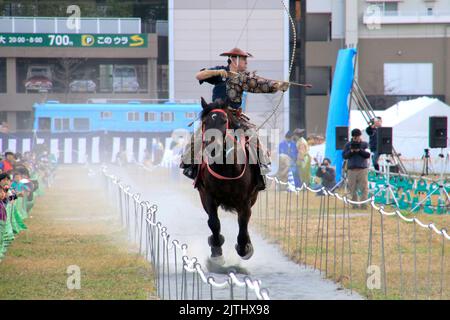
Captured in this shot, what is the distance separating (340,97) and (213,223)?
16035 mm

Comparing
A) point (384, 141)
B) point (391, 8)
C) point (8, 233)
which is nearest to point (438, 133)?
point (384, 141)

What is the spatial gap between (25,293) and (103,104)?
37170mm

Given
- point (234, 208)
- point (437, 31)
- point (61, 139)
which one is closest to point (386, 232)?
point (234, 208)

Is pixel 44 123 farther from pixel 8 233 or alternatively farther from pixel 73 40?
pixel 8 233

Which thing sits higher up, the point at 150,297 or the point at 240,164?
the point at 240,164

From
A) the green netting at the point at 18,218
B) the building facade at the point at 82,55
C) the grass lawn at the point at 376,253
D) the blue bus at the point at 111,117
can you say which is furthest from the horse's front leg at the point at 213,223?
the building facade at the point at 82,55

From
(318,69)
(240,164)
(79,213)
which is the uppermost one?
(318,69)

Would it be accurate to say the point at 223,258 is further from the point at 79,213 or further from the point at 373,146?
the point at 373,146

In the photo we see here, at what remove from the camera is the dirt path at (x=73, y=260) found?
11406 millimetres

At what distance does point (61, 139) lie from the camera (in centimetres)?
4475

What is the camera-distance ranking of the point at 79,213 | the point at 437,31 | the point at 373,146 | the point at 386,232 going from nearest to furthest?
1. the point at 386,232
2. the point at 79,213
3. the point at 373,146
4. the point at 437,31

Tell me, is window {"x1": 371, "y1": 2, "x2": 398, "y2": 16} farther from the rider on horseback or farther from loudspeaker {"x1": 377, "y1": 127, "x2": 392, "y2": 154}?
the rider on horseback

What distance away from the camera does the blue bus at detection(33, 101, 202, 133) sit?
46.3 m

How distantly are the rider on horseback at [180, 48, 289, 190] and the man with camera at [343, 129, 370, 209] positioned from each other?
10175 millimetres
